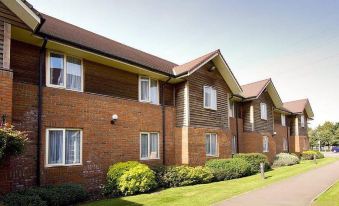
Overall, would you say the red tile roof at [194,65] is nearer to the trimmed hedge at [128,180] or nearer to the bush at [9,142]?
the trimmed hedge at [128,180]

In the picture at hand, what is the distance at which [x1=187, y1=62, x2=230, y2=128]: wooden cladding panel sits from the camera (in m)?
17.4

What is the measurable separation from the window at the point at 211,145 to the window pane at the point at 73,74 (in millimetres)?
9217

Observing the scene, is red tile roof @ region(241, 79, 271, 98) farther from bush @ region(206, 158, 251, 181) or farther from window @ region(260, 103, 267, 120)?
bush @ region(206, 158, 251, 181)

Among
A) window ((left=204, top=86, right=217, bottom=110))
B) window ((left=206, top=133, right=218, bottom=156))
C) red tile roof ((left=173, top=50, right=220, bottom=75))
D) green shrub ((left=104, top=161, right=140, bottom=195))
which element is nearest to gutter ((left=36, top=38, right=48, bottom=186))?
green shrub ((left=104, top=161, right=140, bottom=195))

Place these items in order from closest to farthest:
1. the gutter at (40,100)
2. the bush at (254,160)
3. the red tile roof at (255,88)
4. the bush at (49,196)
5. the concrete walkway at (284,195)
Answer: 1. the bush at (49,196)
2. the concrete walkway at (284,195)
3. the gutter at (40,100)
4. the bush at (254,160)
5. the red tile roof at (255,88)

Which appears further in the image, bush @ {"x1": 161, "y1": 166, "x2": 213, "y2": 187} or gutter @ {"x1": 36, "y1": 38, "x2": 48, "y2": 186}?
bush @ {"x1": 161, "y1": 166, "x2": 213, "y2": 187}

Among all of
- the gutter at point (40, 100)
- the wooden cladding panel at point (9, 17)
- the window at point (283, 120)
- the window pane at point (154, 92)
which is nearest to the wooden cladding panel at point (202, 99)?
the window pane at point (154, 92)

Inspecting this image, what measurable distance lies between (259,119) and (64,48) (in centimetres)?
1948

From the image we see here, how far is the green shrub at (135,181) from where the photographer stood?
38.7ft

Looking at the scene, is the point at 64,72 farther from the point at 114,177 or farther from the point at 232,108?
the point at 232,108

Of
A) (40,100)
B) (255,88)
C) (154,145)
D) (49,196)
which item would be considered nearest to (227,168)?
(154,145)

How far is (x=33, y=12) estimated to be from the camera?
381 inches

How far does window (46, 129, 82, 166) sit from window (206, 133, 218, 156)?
346 inches

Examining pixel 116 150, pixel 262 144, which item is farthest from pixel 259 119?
pixel 116 150
